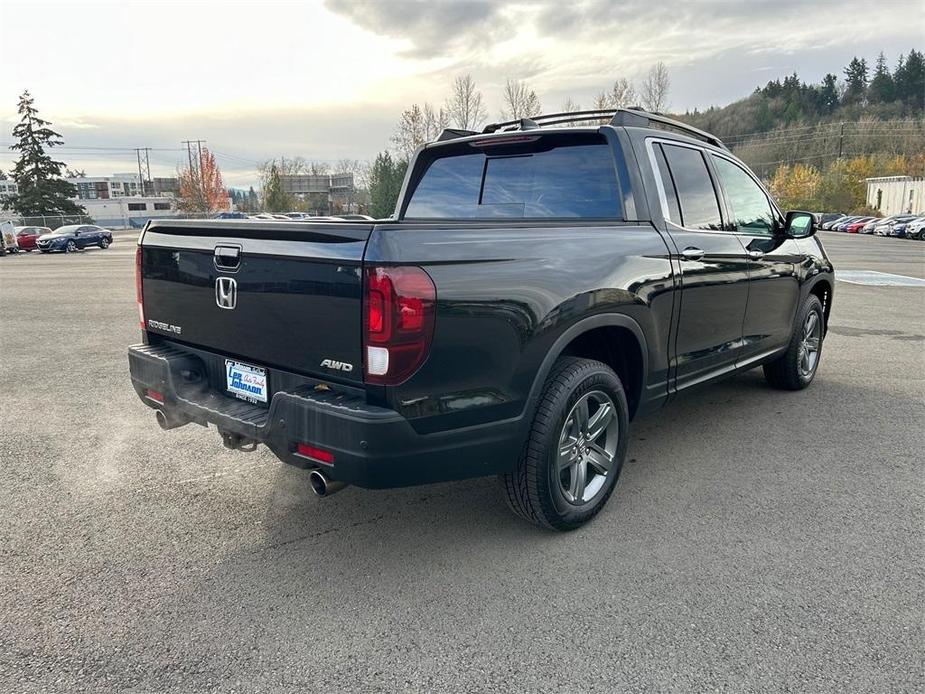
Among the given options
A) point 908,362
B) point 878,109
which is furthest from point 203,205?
point 878,109

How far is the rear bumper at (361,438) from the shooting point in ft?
8.26

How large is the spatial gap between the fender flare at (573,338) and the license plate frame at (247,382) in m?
1.20

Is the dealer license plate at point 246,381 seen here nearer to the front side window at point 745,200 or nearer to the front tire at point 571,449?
the front tire at point 571,449

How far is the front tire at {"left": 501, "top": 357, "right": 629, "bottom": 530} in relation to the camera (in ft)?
9.89

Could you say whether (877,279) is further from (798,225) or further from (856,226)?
(856,226)

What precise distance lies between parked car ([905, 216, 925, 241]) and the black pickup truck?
4811 cm

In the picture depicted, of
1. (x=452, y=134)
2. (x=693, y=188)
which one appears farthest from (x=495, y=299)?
(x=452, y=134)

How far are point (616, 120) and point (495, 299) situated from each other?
1745 millimetres

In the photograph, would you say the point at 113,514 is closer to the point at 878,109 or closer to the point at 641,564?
the point at 641,564

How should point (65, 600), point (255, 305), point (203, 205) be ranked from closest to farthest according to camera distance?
1. point (65, 600)
2. point (255, 305)
3. point (203, 205)

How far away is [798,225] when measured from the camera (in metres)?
5.09

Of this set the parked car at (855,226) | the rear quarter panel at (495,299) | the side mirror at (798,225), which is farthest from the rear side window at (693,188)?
the parked car at (855,226)

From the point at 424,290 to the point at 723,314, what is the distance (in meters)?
2.57

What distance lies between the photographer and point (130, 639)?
2494 millimetres
